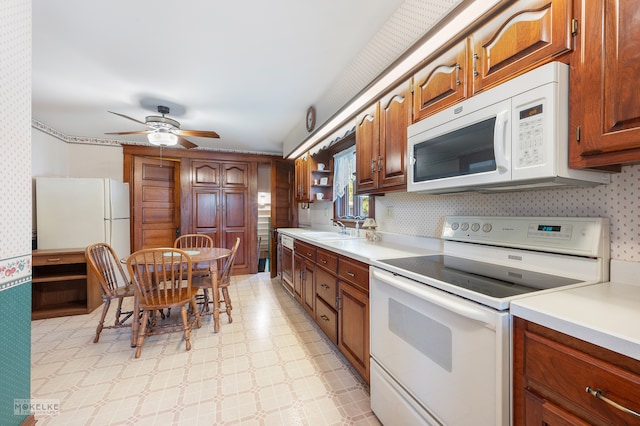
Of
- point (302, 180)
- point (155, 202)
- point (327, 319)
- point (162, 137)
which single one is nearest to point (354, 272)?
point (327, 319)

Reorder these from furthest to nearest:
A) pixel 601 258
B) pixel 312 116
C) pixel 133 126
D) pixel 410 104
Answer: pixel 133 126, pixel 312 116, pixel 410 104, pixel 601 258

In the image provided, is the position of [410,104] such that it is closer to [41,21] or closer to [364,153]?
[364,153]

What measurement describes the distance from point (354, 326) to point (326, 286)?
1.67 ft

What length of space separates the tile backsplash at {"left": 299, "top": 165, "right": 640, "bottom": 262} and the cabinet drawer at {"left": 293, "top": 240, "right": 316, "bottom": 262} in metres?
0.82

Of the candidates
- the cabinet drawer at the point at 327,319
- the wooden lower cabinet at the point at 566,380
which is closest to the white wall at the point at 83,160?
the cabinet drawer at the point at 327,319

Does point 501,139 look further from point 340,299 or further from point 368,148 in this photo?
point 340,299

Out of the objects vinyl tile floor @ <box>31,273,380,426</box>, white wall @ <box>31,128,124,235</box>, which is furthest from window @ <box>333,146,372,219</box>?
white wall @ <box>31,128,124,235</box>

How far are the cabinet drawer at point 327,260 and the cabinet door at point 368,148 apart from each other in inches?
23.4

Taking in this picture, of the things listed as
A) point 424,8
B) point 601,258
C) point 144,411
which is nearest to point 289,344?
point 144,411

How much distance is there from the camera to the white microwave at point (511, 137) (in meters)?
0.92

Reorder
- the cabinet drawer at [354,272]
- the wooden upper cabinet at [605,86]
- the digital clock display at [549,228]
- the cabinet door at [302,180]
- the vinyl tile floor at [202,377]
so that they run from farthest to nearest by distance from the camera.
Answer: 1. the cabinet door at [302,180]
2. the cabinet drawer at [354,272]
3. the vinyl tile floor at [202,377]
4. the digital clock display at [549,228]
5. the wooden upper cabinet at [605,86]

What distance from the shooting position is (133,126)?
11.7ft

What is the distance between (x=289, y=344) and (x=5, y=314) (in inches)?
68.8

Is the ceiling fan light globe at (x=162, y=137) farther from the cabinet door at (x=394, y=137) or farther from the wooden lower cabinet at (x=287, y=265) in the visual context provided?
the cabinet door at (x=394, y=137)
